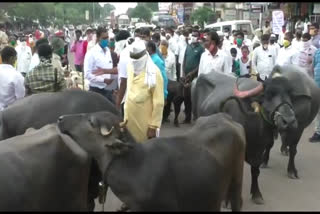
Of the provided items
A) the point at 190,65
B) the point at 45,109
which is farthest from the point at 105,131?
the point at 190,65

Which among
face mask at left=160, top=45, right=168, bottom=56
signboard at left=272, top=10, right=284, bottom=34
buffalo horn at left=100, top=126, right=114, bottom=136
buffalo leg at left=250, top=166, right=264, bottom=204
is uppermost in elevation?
signboard at left=272, top=10, right=284, bottom=34

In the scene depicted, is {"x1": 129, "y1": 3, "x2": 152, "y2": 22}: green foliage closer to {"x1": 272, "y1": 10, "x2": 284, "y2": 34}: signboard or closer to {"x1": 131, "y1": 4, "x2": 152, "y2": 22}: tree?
{"x1": 131, "y1": 4, "x2": 152, "y2": 22}: tree

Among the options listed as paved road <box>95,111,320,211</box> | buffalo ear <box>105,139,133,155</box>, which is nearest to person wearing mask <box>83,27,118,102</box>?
paved road <box>95,111,320,211</box>

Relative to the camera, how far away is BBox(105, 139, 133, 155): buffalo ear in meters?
3.80

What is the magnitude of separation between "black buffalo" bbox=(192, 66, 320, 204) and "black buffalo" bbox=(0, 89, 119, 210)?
1592 mm

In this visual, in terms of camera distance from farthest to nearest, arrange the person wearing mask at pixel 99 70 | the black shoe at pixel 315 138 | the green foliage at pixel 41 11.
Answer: the green foliage at pixel 41 11
the black shoe at pixel 315 138
the person wearing mask at pixel 99 70

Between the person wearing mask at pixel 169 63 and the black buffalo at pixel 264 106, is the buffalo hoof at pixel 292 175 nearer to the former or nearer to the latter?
the black buffalo at pixel 264 106

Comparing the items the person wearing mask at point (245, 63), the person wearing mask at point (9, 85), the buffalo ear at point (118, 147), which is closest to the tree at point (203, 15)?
the person wearing mask at point (245, 63)

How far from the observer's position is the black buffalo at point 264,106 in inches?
220

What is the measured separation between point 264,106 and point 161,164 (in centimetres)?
225

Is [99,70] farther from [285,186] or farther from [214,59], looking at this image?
[285,186]

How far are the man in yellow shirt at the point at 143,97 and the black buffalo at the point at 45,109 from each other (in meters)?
0.54

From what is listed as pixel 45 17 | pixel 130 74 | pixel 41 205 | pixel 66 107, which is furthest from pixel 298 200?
pixel 45 17

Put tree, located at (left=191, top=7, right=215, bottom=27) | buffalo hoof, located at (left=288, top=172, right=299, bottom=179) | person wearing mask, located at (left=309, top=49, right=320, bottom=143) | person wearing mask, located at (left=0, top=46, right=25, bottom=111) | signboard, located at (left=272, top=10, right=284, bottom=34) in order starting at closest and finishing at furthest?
1. person wearing mask, located at (left=0, top=46, right=25, bottom=111)
2. buffalo hoof, located at (left=288, top=172, right=299, bottom=179)
3. person wearing mask, located at (left=309, top=49, right=320, bottom=143)
4. signboard, located at (left=272, top=10, right=284, bottom=34)
5. tree, located at (left=191, top=7, right=215, bottom=27)
